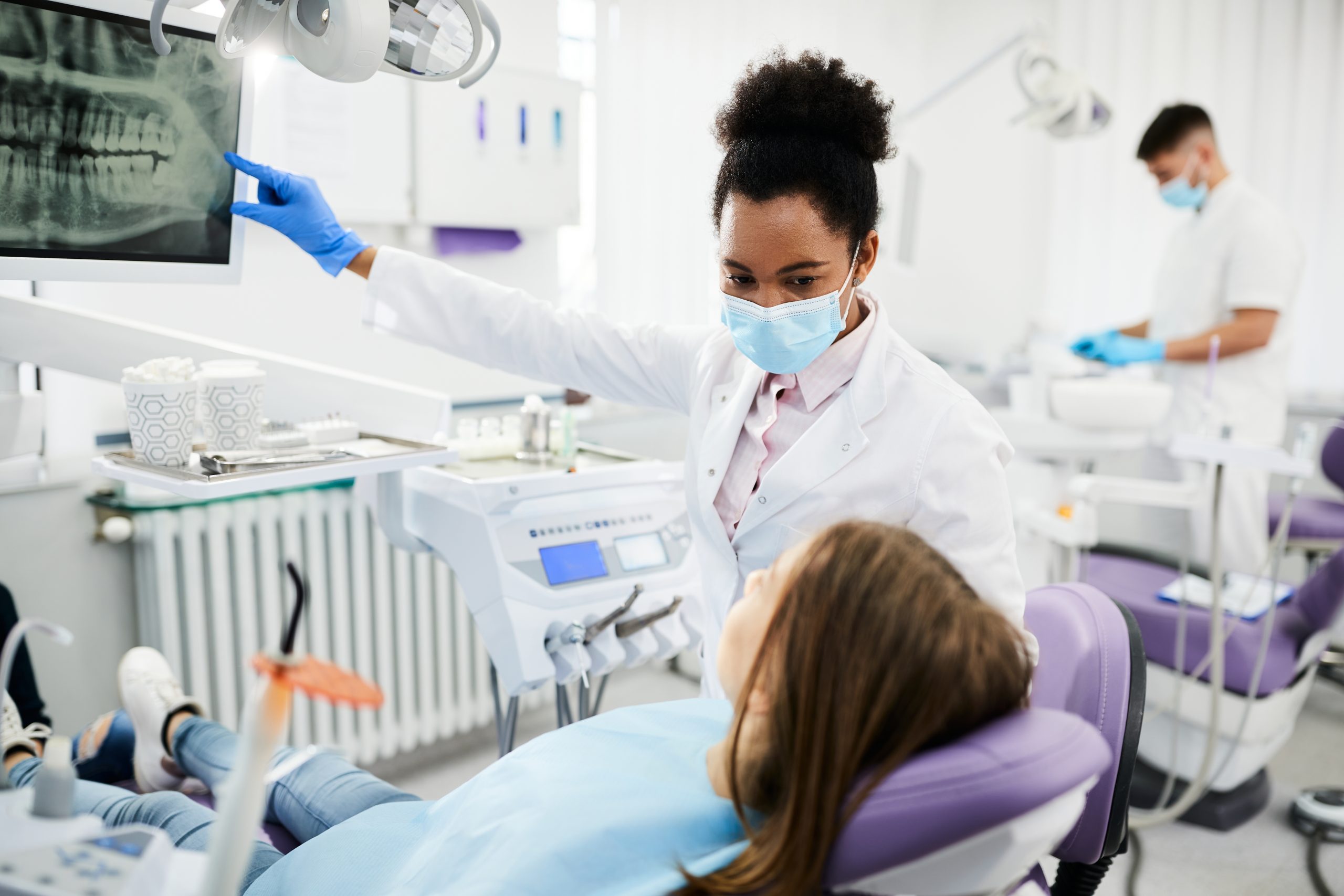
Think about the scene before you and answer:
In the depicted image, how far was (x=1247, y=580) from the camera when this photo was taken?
241 cm

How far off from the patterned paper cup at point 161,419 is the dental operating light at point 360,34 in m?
0.39

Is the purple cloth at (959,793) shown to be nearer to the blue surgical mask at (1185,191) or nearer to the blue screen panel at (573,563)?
the blue screen panel at (573,563)

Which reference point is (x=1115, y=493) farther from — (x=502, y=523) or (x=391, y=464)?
(x=391, y=464)

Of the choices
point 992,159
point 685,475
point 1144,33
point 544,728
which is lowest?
point 544,728

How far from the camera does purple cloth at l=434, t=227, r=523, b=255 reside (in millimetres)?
2412

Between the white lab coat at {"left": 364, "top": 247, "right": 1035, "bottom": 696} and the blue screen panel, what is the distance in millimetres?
246

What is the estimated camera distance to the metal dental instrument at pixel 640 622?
152 cm

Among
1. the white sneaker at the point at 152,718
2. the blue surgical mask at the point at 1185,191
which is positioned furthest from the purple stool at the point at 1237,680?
the white sneaker at the point at 152,718

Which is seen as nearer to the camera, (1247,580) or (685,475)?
(685,475)

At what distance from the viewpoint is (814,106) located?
114 cm

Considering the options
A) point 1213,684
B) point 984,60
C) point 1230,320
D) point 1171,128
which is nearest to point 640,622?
point 1213,684

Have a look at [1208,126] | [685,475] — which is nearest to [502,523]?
[685,475]

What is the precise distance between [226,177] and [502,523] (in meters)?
0.61

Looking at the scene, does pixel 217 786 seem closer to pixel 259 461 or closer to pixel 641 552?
pixel 259 461
